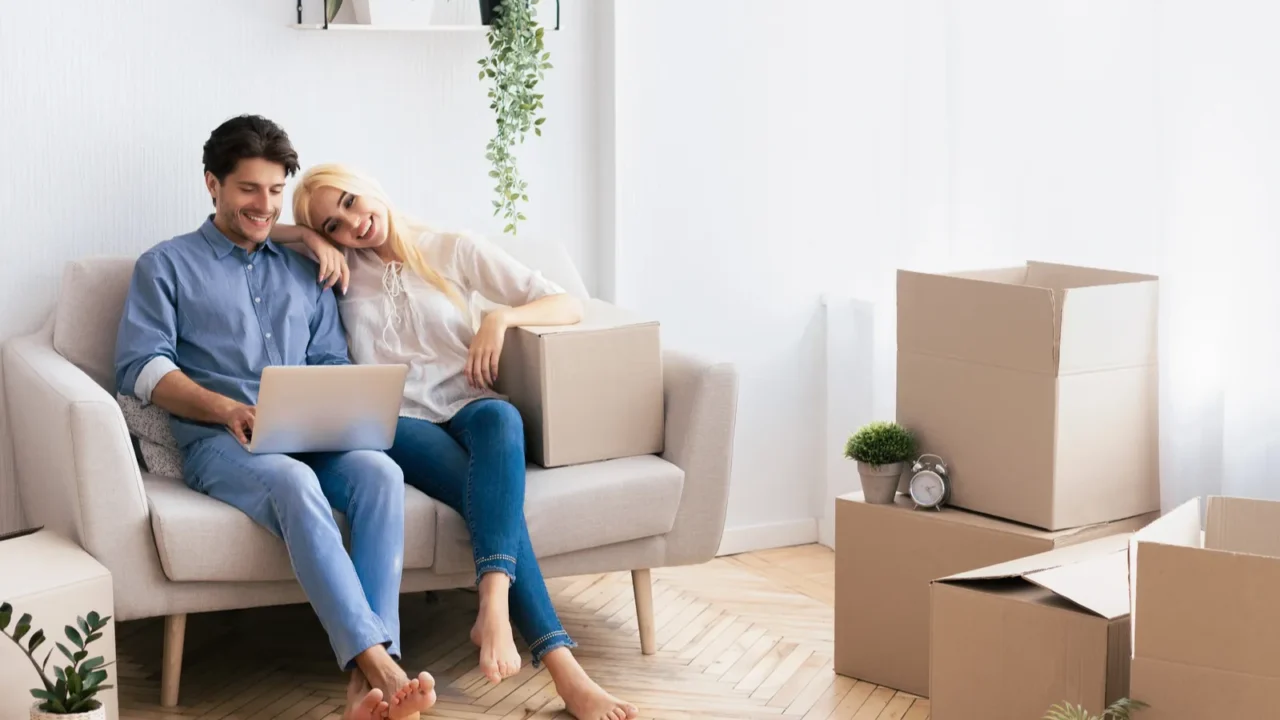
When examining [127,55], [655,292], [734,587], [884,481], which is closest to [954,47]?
[655,292]

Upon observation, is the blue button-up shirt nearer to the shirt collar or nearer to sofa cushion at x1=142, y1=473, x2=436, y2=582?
the shirt collar

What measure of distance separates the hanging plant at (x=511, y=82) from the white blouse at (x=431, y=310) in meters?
0.34

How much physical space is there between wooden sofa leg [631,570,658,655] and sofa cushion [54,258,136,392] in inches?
43.1

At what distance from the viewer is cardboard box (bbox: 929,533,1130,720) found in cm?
212

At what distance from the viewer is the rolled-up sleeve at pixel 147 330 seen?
105 inches

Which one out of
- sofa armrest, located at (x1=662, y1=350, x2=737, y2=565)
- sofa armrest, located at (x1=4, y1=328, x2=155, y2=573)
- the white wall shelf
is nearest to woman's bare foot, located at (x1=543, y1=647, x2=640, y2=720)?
sofa armrest, located at (x1=662, y1=350, x2=737, y2=565)

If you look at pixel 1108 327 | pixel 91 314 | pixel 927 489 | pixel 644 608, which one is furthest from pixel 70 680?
pixel 1108 327

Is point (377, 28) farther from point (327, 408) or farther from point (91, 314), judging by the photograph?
point (327, 408)

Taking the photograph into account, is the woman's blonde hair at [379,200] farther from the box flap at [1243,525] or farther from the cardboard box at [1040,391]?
the box flap at [1243,525]

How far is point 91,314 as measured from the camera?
9.20 feet

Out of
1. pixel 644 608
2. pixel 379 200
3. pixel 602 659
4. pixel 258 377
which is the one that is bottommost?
pixel 602 659

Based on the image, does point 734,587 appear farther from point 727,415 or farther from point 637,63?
point 637,63

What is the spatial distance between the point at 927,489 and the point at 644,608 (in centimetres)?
63

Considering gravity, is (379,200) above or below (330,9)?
below
